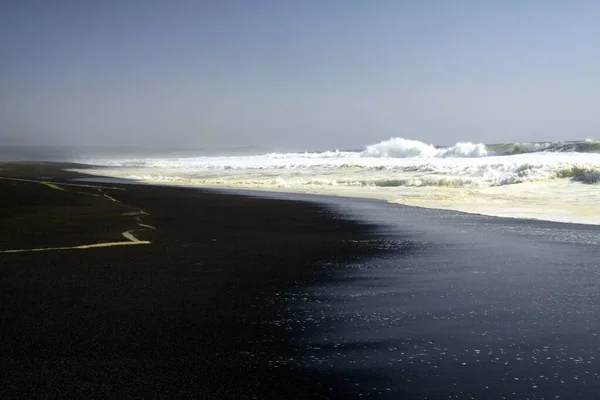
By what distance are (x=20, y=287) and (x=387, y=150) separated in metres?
73.9

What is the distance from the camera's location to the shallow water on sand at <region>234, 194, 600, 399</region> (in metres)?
3.79

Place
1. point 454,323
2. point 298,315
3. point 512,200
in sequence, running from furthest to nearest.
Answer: point 512,200 < point 298,315 < point 454,323

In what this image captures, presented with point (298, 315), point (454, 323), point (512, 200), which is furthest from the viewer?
point (512, 200)

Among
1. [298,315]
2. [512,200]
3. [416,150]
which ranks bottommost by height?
[298,315]

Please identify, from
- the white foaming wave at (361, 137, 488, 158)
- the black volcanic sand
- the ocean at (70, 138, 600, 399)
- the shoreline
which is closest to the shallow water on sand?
the ocean at (70, 138, 600, 399)

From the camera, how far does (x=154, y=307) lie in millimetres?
5434

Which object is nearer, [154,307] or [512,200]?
[154,307]

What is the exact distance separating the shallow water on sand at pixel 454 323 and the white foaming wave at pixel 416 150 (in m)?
56.8

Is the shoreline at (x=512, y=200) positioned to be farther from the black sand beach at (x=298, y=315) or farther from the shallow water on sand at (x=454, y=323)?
the shallow water on sand at (x=454, y=323)

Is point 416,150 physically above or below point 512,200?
above

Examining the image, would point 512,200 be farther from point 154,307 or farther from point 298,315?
point 154,307

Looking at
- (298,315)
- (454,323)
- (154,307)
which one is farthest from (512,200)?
(154,307)

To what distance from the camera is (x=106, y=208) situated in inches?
610

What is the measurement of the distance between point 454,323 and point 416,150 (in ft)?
232
